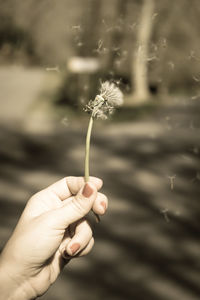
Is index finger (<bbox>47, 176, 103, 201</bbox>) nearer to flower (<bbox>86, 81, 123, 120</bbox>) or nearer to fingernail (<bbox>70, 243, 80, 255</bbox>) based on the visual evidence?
fingernail (<bbox>70, 243, 80, 255</bbox>)

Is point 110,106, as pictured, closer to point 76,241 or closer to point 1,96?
point 76,241

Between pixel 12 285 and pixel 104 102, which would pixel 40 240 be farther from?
pixel 104 102

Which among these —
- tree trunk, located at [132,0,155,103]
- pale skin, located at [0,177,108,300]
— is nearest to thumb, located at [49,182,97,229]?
pale skin, located at [0,177,108,300]

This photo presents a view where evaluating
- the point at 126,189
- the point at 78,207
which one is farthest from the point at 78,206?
the point at 126,189

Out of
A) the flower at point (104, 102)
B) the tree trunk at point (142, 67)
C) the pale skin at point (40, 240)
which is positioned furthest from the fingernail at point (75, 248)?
the tree trunk at point (142, 67)

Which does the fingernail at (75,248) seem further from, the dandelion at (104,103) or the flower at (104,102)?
the flower at (104,102)

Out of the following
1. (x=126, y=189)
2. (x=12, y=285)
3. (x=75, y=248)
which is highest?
(x=75, y=248)
